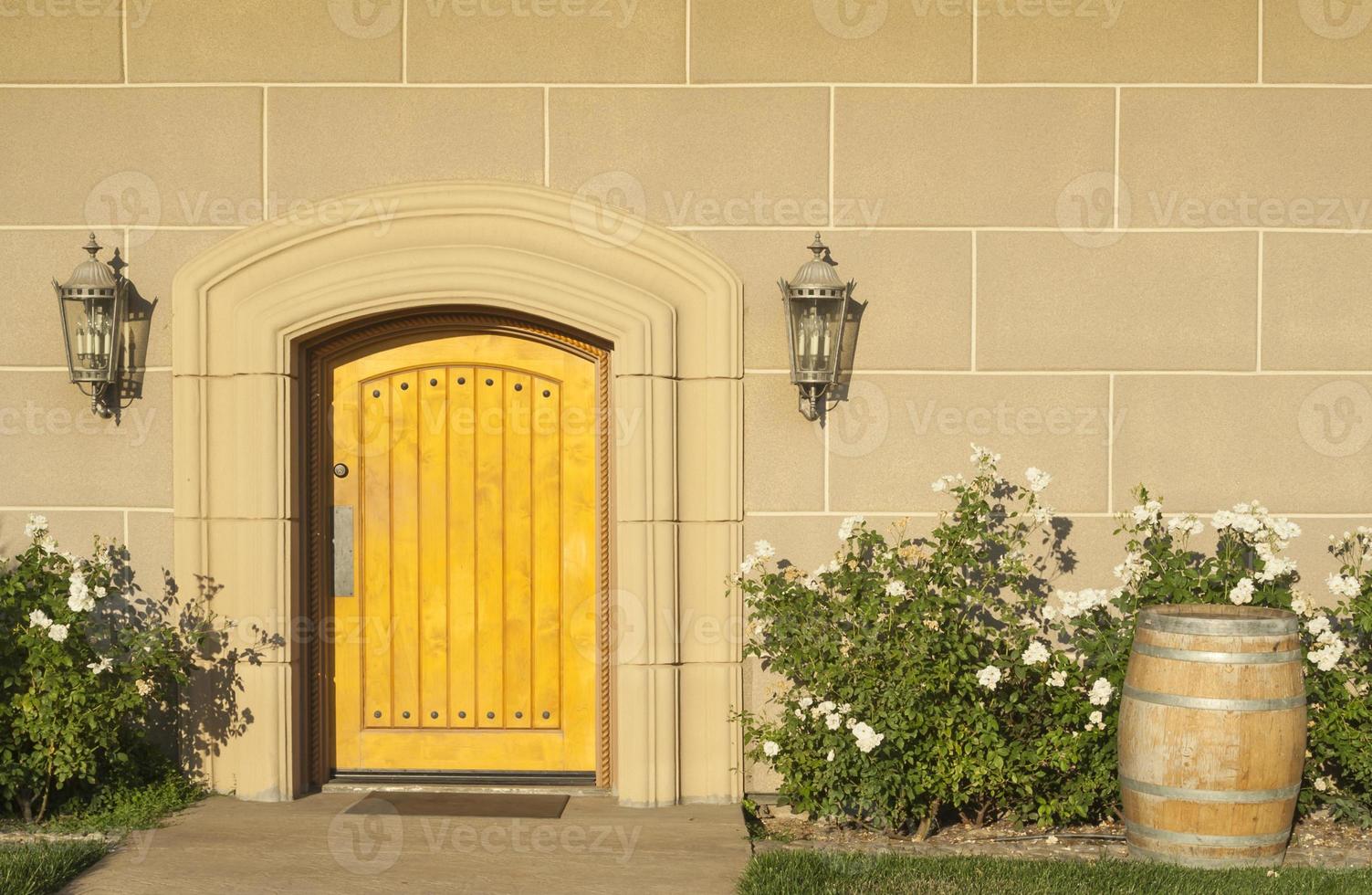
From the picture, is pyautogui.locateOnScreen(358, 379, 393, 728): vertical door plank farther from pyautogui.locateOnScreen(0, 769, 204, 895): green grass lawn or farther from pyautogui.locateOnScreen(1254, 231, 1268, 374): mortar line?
pyautogui.locateOnScreen(1254, 231, 1268, 374): mortar line

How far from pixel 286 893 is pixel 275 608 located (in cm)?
146

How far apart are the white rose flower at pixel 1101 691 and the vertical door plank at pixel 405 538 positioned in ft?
9.21

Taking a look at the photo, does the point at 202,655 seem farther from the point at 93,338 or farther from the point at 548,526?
the point at 548,526

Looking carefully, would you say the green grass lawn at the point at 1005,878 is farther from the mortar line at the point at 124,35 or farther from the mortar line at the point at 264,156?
the mortar line at the point at 124,35

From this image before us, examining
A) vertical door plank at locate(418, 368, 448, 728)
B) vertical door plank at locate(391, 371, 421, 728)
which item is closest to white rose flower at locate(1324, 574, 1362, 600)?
vertical door plank at locate(418, 368, 448, 728)

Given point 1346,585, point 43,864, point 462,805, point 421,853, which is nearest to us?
point 43,864

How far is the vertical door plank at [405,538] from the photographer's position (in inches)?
220

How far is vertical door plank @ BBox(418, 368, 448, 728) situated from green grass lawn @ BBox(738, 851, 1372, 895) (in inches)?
70.1

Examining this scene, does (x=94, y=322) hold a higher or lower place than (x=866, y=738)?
higher

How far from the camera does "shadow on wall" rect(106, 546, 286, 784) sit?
539cm

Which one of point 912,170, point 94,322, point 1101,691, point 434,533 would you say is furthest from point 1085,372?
point 94,322

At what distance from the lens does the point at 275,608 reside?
537cm

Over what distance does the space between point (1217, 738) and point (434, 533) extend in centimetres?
320

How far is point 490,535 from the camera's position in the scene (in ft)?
18.3
